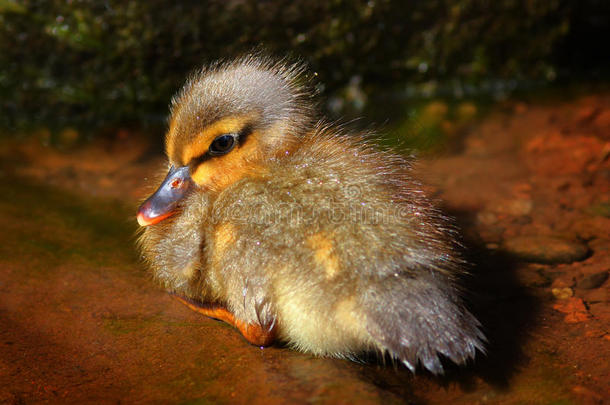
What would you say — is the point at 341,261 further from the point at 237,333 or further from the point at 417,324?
the point at 237,333

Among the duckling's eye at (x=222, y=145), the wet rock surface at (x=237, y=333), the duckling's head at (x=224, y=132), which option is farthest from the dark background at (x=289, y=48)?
the duckling's eye at (x=222, y=145)

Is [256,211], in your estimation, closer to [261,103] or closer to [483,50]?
[261,103]

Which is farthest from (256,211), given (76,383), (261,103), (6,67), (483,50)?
(483,50)

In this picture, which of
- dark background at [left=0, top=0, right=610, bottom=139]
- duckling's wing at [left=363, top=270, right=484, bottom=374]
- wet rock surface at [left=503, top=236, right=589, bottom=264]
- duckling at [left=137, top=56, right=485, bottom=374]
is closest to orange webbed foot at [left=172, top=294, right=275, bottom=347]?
duckling at [left=137, top=56, right=485, bottom=374]

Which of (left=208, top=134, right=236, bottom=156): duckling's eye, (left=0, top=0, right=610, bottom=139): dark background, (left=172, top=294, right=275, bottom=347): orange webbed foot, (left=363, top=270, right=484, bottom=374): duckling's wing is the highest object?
(left=0, top=0, right=610, bottom=139): dark background

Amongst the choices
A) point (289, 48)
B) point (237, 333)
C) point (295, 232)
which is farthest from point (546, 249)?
point (289, 48)

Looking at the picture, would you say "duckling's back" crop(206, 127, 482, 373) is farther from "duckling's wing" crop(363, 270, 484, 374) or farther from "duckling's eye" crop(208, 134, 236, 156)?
"duckling's eye" crop(208, 134, 236, 156)
